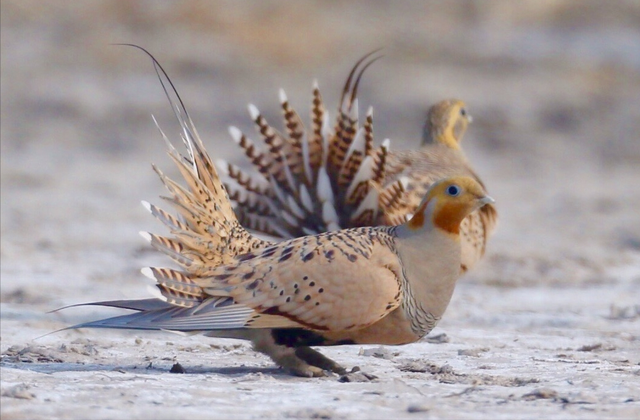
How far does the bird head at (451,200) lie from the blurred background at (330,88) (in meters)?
5.91

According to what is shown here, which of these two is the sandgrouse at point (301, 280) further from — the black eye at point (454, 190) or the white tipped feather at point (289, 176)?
the white tipped feather at point (289, 176)

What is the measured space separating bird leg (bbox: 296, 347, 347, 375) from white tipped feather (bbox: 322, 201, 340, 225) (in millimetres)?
1736

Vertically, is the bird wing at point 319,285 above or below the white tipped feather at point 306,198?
below

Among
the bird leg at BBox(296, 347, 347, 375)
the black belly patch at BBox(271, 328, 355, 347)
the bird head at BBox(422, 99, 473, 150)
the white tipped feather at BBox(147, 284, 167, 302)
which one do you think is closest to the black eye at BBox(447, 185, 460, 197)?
the black belly patch at BBox(271, 328, 355, 347)

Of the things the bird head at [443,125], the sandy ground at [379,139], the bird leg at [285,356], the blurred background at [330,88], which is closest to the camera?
the sandy ground at [379,139]

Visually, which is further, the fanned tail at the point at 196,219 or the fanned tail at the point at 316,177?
the fanned tail at the point at 316,177

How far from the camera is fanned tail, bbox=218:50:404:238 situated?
6188 mm

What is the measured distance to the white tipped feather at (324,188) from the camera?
6273mm

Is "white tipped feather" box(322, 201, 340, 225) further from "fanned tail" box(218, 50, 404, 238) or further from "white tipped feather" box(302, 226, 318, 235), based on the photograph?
"white tipped feather" box(302, 226, 318, 235)

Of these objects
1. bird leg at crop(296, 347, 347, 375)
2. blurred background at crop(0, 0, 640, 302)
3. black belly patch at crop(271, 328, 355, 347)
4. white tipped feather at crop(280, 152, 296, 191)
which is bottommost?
bird leg at crop(296, 347, 347, 375)

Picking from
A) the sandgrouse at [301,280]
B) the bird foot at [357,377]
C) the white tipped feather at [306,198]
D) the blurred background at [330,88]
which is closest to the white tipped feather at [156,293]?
the sandgrouse at [301,280]

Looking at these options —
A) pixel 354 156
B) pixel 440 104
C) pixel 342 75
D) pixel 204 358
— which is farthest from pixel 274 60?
pixel 204 358

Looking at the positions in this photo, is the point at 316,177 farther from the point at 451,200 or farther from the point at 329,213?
the point at 451,200

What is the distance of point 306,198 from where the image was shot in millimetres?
6410
